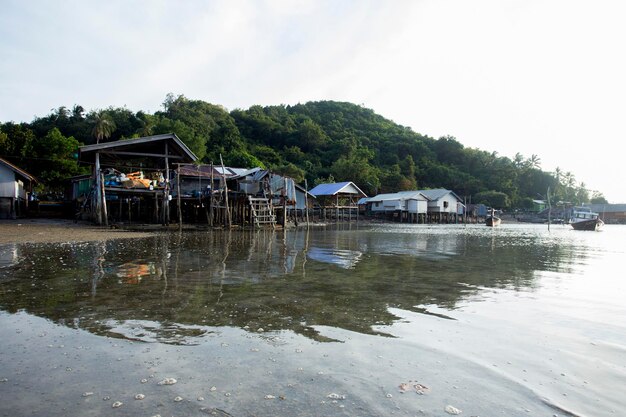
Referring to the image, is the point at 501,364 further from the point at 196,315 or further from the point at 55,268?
the point at 55,268

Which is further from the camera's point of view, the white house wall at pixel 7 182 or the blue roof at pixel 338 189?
the blue roof at pixel 338 189

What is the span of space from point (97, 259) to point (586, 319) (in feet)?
31.3

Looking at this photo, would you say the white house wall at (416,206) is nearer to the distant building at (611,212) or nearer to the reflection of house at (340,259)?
the reflection of house at (340,259)

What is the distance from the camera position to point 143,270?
7945 millimetres

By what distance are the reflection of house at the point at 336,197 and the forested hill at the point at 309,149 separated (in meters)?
4.45

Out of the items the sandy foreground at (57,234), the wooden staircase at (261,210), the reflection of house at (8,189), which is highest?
the reflection of house at (8,189)

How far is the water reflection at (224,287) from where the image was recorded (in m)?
4.66

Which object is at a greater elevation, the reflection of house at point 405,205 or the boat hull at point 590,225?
the reflection of house at point 405,205

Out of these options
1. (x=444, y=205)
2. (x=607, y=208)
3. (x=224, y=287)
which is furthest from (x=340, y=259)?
(x=607, y=208)

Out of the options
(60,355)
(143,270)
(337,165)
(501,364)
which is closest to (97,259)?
(143,270)

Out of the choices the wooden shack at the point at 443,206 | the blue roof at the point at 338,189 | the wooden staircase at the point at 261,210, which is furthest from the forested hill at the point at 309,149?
the wooden staircase at the point at 261,210

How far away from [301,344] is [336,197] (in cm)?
4795

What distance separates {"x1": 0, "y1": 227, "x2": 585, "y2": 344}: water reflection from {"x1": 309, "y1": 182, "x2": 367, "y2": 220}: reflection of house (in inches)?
1514

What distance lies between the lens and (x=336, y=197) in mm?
51719
